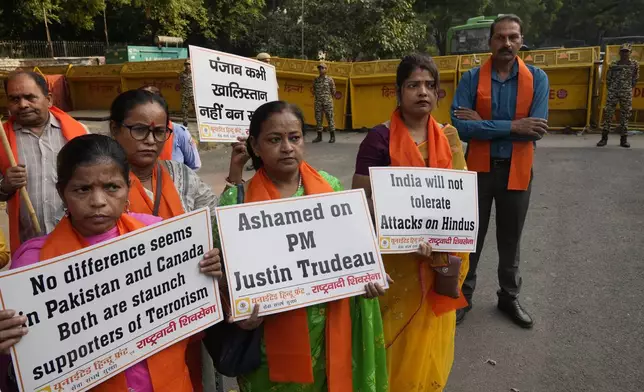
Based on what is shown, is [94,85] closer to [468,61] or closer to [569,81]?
[468,61]

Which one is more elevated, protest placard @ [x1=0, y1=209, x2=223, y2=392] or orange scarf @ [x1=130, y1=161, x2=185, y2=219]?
orange scarf @ [x1=130, y1=161, x2=185, y2=219]

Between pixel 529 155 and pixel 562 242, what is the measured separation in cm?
218

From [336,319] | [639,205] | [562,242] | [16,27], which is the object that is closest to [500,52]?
[336,319]

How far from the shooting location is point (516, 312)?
11.4 ft

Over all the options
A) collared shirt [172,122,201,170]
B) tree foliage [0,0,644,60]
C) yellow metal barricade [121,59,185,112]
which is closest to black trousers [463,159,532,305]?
collared shirt [172,122,201,170]

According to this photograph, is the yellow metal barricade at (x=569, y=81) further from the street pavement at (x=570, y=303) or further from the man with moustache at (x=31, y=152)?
the man with moustache at (x=31, y=152)

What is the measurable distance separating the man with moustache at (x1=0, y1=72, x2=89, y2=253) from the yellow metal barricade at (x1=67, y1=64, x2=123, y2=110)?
44.6ft

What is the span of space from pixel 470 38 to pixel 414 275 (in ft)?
55.4

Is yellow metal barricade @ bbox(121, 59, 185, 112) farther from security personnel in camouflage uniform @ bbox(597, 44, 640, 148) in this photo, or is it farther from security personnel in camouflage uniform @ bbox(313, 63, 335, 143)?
security personnel in camouflage uniform @ bbox(597, 44, 640, 148)

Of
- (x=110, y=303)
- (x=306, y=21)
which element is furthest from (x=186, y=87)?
(x=110, y=303)

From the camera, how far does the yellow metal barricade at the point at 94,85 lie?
15.4 meters

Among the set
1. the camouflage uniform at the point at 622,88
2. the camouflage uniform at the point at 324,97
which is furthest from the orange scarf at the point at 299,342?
the camouflage uniform at the point at 324,97

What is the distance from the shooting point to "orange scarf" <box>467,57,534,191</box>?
3148mm

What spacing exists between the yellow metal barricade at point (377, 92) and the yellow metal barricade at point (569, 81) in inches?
75.2
